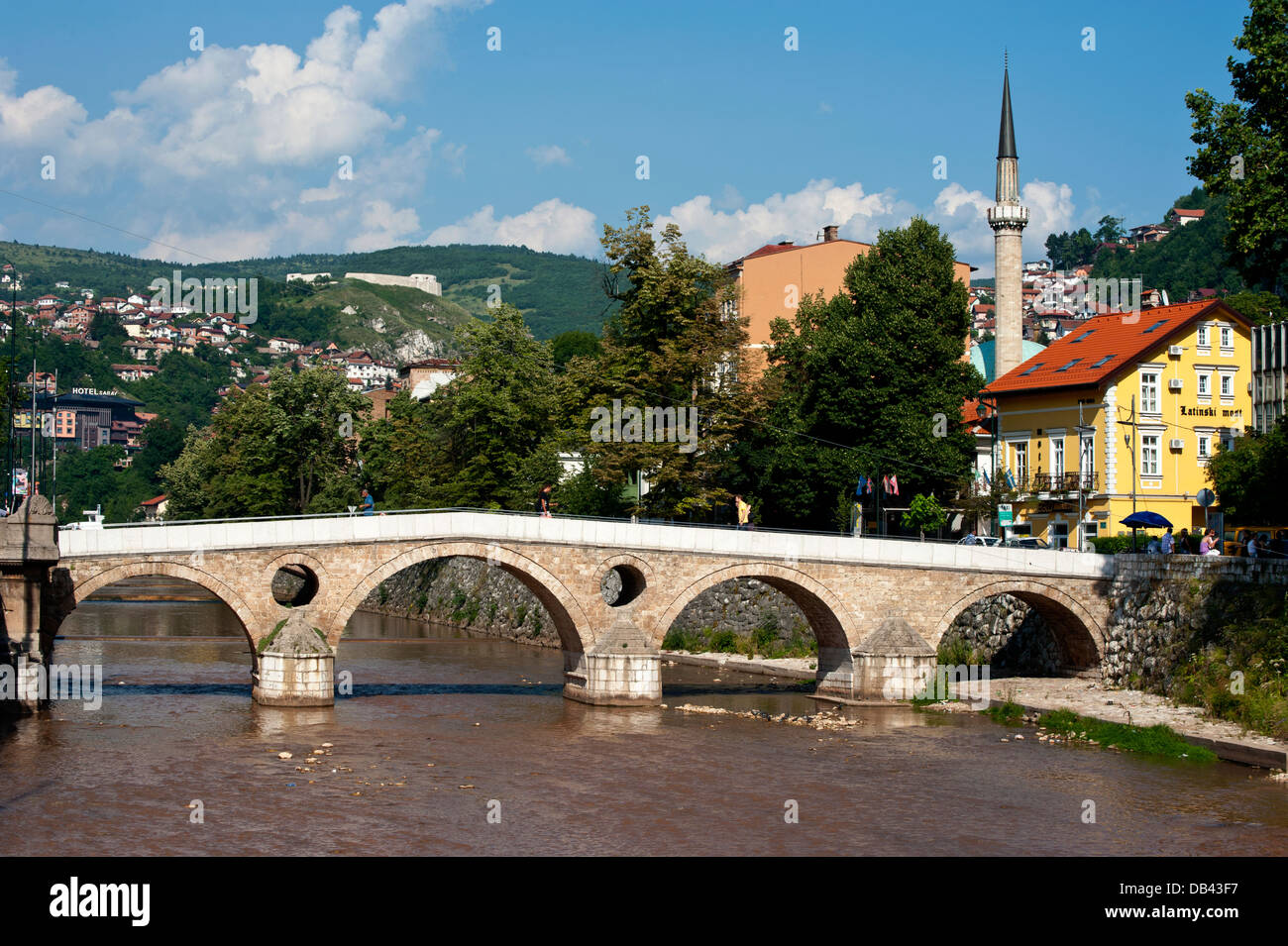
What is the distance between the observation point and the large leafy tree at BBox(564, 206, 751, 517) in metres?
41.8

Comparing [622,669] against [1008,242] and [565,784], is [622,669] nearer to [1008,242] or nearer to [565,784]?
[565,784]

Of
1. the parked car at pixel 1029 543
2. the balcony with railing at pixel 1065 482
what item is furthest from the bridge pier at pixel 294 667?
the balcony with railing at pixel 1065 482

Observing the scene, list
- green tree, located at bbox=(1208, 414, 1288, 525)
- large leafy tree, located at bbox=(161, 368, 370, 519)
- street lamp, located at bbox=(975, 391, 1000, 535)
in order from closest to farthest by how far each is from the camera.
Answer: green tree, located at bbox=(1208, 414, 1288, 525) < street lamp, located at bbox=(975, 391, 1000, 535) < large leafy tree, located at bbox=(161, 368, 370, 519)

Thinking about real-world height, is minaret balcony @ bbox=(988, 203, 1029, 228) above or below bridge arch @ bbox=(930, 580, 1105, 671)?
above

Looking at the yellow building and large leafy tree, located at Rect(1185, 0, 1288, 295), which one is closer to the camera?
large leafy tree, located at Rect(1185, 0, 1288, 295)

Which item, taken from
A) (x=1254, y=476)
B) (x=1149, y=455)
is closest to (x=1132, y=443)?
(x=1149, y=455)

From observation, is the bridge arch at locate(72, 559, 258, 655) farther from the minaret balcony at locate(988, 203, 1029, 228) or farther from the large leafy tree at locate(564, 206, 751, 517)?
the minaret balcony at locate(988, 203, 1029, 228)

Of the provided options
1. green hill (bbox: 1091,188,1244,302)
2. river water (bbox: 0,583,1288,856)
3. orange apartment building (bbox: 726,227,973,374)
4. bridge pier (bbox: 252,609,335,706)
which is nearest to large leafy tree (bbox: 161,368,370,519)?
orange apartment building (bbox: 726,227,973,374)

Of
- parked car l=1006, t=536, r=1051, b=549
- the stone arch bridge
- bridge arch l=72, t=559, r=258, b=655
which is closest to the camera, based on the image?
bridge arch l=72, t=559, r=258, b=655

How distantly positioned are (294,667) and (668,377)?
17.4 m

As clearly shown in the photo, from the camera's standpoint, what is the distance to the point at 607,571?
31.5 metres

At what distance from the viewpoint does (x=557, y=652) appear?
144ft

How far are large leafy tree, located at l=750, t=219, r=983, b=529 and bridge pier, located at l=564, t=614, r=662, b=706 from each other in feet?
46.0
